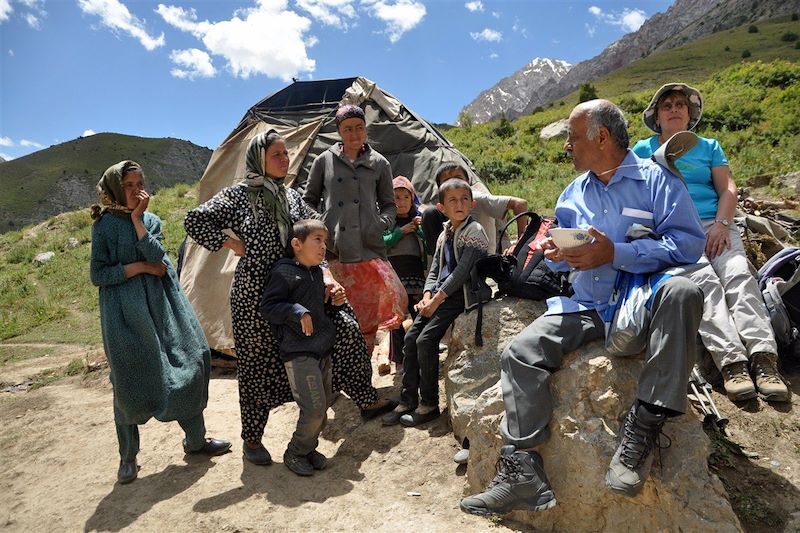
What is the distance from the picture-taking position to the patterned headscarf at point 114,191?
11.6ft

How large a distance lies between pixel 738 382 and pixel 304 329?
2610 millimetres

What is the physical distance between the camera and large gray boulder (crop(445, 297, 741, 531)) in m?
2.24

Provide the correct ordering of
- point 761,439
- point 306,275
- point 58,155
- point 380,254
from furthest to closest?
point 58,155 → point 380,254 → point 306,275 → point 761,439

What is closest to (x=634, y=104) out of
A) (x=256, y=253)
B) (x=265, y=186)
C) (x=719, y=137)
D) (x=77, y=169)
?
(x=719, y=137)

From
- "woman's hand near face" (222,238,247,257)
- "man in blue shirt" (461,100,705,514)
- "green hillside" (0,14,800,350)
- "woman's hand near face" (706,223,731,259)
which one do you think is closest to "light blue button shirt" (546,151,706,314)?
"man in blue shirt" (461,100,705,514)

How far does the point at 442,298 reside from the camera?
3.56 m

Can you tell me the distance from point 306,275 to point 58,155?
244ft

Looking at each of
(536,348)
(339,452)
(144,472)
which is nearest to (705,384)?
(536,348)

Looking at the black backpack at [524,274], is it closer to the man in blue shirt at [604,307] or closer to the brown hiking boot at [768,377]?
the man in blue shirt at [604,307]

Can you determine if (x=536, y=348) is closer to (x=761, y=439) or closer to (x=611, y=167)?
(x=611, y=167)

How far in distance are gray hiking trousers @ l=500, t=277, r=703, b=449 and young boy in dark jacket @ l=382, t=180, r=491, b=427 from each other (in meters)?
0.79

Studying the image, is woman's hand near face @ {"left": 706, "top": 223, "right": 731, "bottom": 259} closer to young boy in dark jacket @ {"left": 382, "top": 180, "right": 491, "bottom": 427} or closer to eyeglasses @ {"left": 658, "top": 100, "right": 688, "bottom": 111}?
eyeglasses @ {"left": 658, "top": 100, "right": 688, "bottom": 111}

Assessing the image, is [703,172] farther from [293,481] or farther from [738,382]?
[293,481]

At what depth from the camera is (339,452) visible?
145 inches
